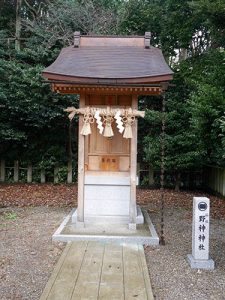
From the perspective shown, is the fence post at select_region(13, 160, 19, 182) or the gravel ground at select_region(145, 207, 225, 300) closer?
the gravel ground at select_region(145, 207, 225, 300)

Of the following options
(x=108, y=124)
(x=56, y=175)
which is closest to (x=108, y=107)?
(x=108, y=124)

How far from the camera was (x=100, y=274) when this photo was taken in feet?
17.1

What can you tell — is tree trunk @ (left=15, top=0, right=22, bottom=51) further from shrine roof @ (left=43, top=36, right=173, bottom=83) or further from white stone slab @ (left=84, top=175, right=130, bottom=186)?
white stone slab @ (left=84, top=175, right=130, bottom=186)

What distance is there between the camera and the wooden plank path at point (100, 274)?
14.8 ft

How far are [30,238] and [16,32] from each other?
483 inches

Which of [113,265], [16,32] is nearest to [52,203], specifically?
[113,265]

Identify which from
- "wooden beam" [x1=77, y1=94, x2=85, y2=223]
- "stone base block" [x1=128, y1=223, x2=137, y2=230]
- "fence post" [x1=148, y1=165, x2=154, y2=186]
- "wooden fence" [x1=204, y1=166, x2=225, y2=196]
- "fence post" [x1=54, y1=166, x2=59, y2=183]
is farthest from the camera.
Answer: "fence post" [x1=54, y1=166, x2=59, y2=183]

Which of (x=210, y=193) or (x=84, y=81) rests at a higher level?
(x=84, y=81)

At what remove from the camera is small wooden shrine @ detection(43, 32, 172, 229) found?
23.4 ft

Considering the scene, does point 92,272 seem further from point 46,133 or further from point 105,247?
point 46,133

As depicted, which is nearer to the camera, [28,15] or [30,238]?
[30,238]

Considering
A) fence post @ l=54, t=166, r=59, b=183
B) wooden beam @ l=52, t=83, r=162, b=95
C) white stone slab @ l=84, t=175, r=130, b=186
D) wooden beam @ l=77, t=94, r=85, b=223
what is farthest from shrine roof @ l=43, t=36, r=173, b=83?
fence post @ l=54, t=166, r=59, b=183

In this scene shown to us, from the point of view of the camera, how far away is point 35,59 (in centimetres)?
1529

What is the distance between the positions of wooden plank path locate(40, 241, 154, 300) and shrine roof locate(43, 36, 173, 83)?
10.9 feet
